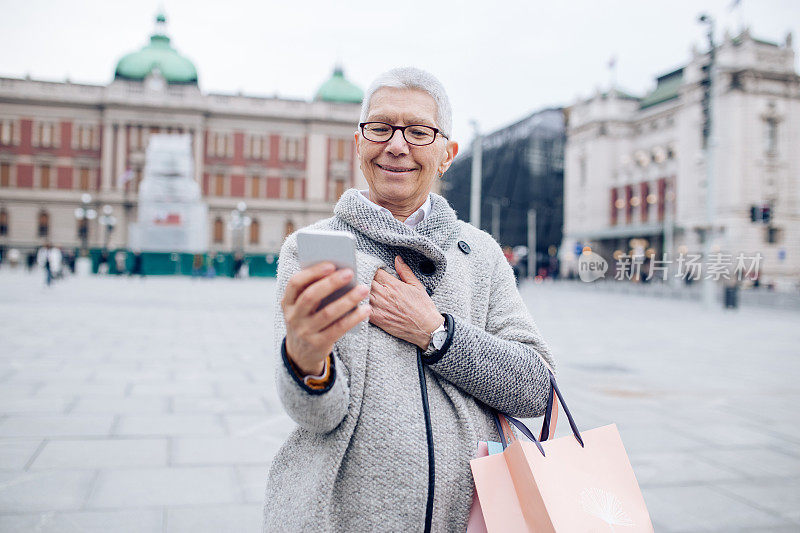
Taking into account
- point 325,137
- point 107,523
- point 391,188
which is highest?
point 325,137

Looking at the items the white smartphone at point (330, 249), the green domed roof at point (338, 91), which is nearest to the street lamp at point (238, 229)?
the green domed roof at point (338, 91)

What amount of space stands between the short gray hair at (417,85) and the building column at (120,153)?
54849 mm

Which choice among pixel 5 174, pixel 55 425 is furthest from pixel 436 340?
pixel 5 174

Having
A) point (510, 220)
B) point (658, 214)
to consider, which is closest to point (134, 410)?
point (658, 214)

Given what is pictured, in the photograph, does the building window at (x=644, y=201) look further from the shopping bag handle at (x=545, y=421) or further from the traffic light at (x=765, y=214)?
the shopping bag handle at (x=545, y=421)

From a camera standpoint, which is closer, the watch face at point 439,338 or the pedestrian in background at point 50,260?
the watch face at point 439,338

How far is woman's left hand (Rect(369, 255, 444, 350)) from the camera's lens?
1.46 metres

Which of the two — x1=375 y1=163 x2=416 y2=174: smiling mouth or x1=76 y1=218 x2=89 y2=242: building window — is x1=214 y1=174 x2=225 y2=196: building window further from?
x1=375 y1=163 x2=416 y2=174: smiling mouth

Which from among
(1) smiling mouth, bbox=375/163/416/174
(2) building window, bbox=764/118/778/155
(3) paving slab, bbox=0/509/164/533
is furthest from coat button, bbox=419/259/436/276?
(2) building window, bbox=764/118/778/155

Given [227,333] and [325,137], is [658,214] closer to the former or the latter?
[325,137]

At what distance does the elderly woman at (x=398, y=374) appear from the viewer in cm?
143

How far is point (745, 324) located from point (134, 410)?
14.8 metres

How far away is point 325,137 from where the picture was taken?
5509cm

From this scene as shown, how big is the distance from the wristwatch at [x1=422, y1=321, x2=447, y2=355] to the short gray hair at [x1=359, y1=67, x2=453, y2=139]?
1.67 feet
